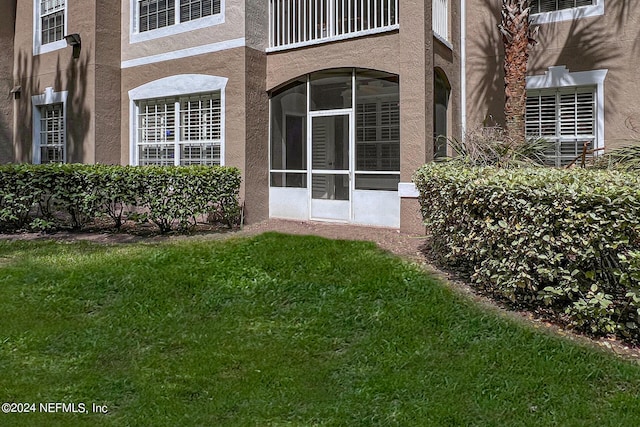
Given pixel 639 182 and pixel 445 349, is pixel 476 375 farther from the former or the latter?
pixel 639 182

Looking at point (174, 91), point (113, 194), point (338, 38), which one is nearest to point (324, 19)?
point (338, 38)

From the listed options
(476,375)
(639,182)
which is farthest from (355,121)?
(476,375)

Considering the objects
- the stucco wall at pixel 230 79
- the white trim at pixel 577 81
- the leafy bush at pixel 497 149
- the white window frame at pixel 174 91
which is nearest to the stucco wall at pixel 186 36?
the stucco wall at pixel 230 79

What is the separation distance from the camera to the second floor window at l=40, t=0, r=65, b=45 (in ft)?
46.5

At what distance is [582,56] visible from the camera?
9844 millimetres

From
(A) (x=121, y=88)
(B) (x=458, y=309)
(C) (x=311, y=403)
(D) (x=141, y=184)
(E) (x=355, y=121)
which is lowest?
(C) (x=311, y=403)

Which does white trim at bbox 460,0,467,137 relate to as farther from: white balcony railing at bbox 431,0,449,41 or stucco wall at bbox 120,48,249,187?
stucco wall at bbox 120,48,249,187

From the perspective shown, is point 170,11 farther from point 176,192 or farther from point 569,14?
point 569,14

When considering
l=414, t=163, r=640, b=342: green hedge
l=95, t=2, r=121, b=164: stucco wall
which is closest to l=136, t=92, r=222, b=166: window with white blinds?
l=95, t=2, r=121, b=164: stucco wall

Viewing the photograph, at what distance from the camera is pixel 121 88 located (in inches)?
523

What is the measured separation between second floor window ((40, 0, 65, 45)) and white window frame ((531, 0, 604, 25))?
1203cm

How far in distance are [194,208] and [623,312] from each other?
23.5 feet

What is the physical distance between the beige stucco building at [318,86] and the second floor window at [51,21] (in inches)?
26.5

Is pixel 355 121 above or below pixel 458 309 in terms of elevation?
above
